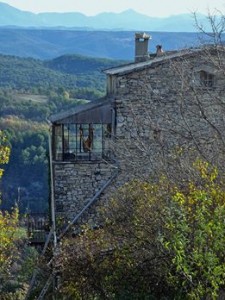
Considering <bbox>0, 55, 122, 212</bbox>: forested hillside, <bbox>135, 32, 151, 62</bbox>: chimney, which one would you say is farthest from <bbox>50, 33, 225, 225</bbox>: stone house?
<bbox>0, 55, 122, 212</bbox>: forested hillside

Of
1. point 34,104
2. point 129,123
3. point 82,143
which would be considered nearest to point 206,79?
point 129,123

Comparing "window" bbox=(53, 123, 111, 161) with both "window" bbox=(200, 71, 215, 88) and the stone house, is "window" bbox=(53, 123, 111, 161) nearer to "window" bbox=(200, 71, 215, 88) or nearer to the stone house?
the stone house

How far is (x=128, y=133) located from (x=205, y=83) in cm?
267

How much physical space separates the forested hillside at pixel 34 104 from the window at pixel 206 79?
33.0 feet

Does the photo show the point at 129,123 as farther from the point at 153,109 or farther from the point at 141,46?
the point at 141,46

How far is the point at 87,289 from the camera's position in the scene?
12836 mm

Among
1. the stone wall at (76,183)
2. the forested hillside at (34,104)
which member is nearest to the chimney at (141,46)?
the stone wall at (76,183)

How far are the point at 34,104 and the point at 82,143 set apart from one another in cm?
9027

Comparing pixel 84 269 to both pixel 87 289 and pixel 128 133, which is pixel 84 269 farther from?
pixel 128 133

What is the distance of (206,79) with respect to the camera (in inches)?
787

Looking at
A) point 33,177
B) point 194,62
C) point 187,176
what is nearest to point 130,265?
point 187,176

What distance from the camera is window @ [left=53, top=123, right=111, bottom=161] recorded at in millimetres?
20109

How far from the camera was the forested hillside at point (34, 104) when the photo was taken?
78.7 m

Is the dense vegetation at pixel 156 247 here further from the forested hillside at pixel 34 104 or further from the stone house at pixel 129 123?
the forested hillside at pixel 34 104
